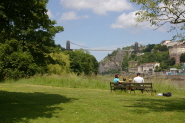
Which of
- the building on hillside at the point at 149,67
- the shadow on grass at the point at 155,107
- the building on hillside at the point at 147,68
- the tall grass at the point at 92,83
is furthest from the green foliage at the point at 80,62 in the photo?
the shadow on grass at the point at 155,107

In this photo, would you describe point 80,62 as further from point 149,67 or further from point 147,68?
point 147,68

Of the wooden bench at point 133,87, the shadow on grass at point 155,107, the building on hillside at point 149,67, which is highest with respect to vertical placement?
the building on hillside at point 149,67

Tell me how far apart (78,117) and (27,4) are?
431 centimetres

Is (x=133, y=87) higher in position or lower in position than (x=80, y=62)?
lower

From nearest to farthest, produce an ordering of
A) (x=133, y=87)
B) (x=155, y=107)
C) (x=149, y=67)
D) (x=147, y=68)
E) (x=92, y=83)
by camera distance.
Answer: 1. (x=155, y=107)
2. (x=133, y=87)
3. (x=92, y=83)
4. (x=149, y=67)
5. (x=147, y=68)

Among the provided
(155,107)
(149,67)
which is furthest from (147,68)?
(155,107)

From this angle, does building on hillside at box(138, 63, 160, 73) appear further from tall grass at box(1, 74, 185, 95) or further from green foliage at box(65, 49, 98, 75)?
tall grass at box(1, 74, 185, 95)

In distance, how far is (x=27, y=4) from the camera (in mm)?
9250

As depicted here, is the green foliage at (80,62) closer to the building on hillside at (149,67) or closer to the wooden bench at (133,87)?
the building on hillside at (149,67)

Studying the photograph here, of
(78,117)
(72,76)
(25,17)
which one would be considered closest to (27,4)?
(25,17)

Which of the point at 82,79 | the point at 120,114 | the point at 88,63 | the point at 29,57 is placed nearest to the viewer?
the point at 120,114

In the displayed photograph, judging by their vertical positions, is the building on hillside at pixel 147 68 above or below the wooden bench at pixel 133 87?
above

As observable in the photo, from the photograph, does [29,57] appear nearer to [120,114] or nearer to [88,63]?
[120,114]

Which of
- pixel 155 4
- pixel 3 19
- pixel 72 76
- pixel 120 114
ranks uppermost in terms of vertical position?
pixel 155 4
